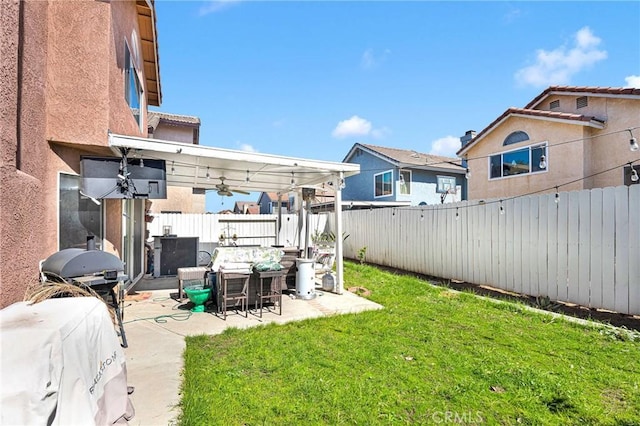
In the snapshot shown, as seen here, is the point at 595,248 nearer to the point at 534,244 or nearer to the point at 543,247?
the point at 543,247

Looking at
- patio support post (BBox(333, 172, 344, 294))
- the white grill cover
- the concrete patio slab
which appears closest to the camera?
the white grill cover

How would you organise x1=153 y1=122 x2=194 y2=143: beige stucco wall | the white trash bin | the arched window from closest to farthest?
the white trash bin → the arched window → x1=153 y1=122 x2=194 y2=143: beige stucco wall

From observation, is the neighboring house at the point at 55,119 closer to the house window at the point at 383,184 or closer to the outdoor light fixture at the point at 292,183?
the outdoor light fixture at the point at 292,183

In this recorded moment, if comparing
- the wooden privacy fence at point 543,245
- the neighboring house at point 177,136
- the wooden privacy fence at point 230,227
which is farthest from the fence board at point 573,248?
the neighboring house at point 177,136

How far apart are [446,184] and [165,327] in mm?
18526

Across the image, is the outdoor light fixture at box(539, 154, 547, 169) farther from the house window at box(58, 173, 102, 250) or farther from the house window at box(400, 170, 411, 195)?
the house window at box(58, 173, 102, 250)

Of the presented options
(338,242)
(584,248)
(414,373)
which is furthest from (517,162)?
(414,373)

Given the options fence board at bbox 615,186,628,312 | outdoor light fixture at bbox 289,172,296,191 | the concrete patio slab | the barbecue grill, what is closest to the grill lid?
the barbecue grill

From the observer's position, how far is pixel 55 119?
4.45 metres

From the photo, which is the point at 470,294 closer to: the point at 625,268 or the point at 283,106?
the point at 625,268

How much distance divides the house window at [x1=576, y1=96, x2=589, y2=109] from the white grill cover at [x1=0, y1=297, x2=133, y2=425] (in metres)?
15.3

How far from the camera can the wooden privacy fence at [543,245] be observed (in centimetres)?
561

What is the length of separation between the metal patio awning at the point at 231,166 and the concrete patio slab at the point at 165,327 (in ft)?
9.65

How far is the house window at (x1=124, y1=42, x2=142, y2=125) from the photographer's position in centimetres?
672
